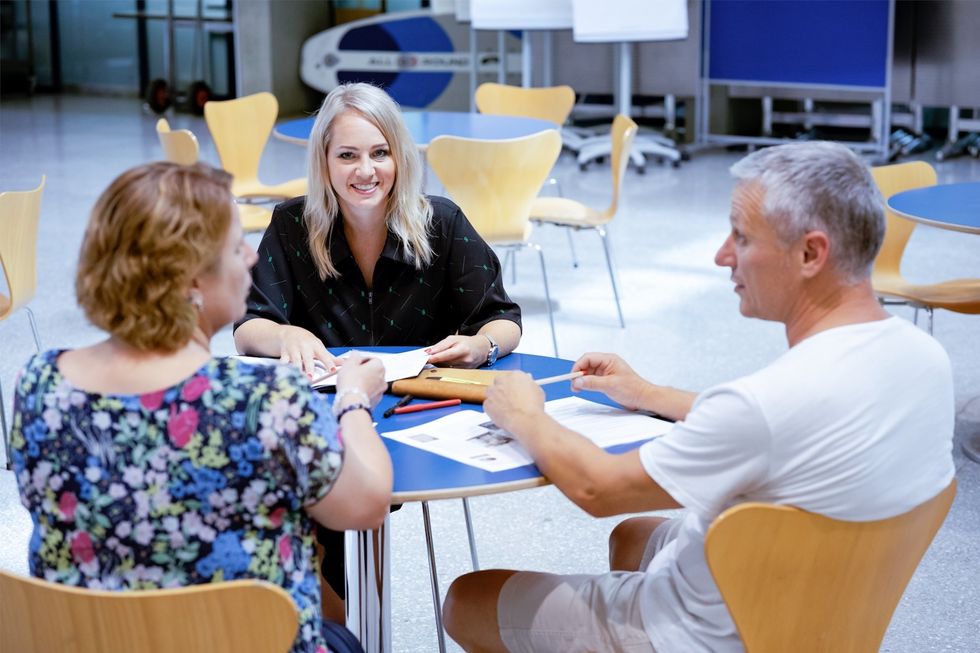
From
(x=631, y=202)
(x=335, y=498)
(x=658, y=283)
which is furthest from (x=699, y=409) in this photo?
(x=631, y=202)

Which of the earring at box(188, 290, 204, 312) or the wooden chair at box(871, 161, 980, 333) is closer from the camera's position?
the earring at box(188, 290, 204, 312)

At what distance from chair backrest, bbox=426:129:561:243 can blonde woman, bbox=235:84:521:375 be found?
1.95m

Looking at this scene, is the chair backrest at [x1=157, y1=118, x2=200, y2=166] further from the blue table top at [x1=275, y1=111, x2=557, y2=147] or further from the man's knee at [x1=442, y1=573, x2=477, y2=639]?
the man's knee at [x1=442, y1=573, x2=477, y2=639]

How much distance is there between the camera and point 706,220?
24.6ft

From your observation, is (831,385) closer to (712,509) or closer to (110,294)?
(712,509)

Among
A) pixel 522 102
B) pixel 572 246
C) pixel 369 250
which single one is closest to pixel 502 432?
pixel 369 250

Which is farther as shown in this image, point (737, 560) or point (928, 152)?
point (928, 152)

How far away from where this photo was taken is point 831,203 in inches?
67.9

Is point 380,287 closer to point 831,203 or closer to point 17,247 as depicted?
point 831,203

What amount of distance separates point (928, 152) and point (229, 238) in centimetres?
883

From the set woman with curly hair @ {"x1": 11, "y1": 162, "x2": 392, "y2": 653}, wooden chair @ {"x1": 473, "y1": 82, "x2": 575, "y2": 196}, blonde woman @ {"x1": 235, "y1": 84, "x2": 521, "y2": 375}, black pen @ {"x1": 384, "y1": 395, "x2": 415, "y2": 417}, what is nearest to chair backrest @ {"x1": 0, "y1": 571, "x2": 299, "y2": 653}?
woman with curly hair @ {"x1": 11, "y1": 162, "x2": 392, "y2": 653}

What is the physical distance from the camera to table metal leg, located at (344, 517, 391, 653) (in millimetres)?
2281

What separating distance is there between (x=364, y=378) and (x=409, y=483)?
0.71 feet

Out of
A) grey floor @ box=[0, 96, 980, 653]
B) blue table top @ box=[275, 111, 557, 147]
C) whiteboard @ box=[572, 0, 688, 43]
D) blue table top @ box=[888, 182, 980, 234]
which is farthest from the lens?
whiteboard @ box=[572, 0, 688, 43]
